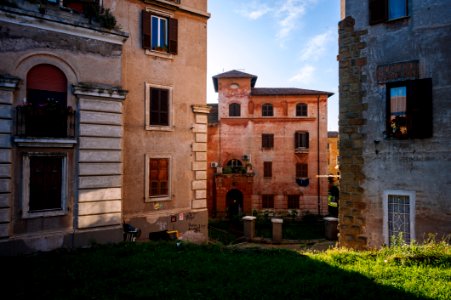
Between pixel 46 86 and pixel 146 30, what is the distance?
17.0ft

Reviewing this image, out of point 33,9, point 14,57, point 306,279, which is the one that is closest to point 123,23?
point 33,9

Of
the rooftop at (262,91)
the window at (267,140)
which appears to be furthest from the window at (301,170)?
the rooftop at (262,91)

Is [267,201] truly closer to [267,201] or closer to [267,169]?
[267,201]

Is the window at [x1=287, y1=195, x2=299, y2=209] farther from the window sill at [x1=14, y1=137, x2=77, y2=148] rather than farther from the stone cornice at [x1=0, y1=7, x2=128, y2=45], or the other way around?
the window sill at [x1=14, y1=137, x2=77, y2=148]

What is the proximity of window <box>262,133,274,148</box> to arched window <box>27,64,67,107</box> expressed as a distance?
72.3ft

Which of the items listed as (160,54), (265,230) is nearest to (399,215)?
(160,54)

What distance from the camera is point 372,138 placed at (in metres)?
10.3

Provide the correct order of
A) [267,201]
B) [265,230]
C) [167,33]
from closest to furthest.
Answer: [167,33] < [265,230] < [267,201]

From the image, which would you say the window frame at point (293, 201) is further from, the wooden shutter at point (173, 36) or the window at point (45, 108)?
the window at point (45, 108)

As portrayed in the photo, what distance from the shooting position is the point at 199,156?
14.2m

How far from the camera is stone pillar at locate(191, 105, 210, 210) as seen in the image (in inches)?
552

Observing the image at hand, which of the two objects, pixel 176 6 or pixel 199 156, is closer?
A: pixel 176 6

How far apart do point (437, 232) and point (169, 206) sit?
10.1m

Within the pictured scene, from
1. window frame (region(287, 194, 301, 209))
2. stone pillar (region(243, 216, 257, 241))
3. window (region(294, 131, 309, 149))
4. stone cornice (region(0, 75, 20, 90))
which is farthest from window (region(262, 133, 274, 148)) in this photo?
stone cornice (region(0, 75, 20, 90))
